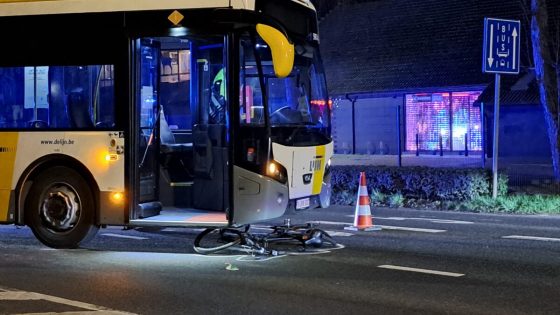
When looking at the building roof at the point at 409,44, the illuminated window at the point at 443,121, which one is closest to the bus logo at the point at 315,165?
the building roof at the point at 409,44

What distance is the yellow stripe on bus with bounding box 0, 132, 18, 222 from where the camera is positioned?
32.1 feet

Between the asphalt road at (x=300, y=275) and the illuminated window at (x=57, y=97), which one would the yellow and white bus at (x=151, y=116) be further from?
the asphalt road at (x=300, y=275)

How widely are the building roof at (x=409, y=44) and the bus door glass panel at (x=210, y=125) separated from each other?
60.5ft

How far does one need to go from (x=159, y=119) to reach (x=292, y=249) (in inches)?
106

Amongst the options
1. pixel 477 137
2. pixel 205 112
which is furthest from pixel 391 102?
pixel 205 112

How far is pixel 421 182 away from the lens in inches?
622

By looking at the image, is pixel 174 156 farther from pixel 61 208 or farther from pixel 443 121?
pixel 443 121

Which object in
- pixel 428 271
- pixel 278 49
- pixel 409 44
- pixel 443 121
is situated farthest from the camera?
pixel 409 44

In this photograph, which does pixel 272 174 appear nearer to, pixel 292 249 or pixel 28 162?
pixel 292 249

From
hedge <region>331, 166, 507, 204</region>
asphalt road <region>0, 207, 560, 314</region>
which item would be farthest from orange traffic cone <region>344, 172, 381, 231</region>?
hedge <region>331, 166, 507, 204</region>

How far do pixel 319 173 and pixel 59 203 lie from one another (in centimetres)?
369

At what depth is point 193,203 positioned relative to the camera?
1016 centimetres

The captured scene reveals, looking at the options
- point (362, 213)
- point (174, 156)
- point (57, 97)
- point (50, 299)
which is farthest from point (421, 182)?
point (50, 299)

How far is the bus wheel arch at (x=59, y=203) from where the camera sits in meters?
9.60
